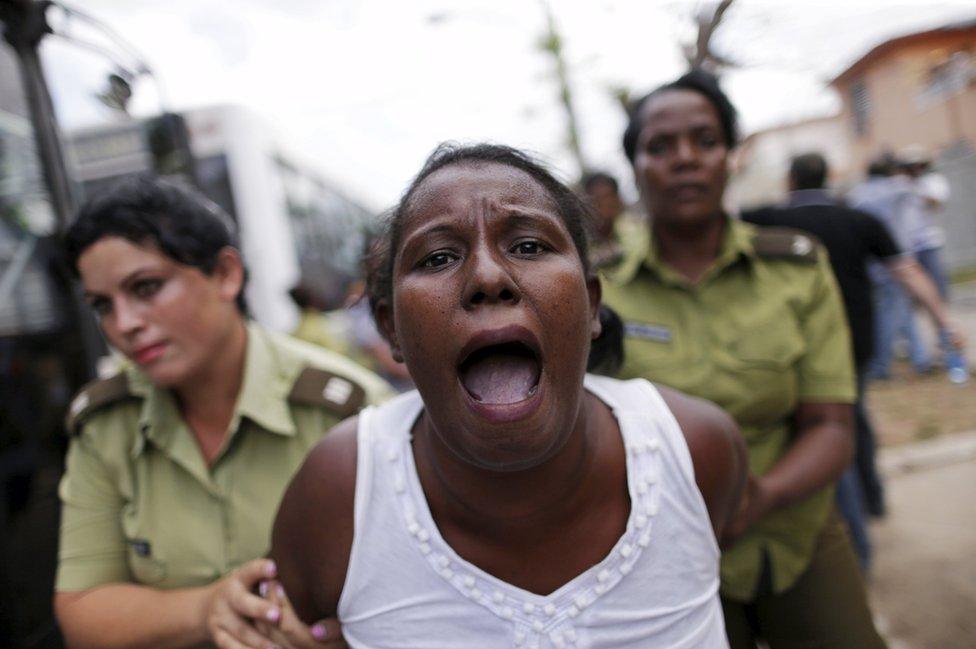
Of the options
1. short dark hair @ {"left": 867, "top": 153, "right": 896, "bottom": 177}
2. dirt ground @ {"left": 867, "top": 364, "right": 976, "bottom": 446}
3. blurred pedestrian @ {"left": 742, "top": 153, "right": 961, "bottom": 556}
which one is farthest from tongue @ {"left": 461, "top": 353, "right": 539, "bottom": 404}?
short dark hair @ {"left": 867, "top": 153, "right": 896, "bottom": 177}

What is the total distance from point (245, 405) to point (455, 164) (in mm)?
1002

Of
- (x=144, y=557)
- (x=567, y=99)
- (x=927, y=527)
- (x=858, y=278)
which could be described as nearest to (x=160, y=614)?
(x=144, y=557)

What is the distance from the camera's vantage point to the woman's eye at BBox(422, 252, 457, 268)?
116 cm

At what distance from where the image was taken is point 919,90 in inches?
815

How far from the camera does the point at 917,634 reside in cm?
299

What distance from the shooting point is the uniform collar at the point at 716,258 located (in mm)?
1995

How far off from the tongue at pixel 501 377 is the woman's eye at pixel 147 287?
3.39 ft

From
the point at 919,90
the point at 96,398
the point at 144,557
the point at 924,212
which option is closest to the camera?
the point at 144,557

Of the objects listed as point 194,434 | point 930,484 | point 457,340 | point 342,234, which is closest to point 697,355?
point 457,340

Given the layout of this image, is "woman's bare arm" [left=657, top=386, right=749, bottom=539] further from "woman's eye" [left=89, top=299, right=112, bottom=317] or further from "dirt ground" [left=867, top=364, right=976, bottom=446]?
"dirt ground" [left=867, top=364, right=976, bottom=446]

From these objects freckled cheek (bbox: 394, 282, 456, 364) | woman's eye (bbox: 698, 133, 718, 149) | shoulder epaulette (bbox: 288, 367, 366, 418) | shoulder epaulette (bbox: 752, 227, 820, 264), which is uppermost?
woman's eye (bbox: 698, 133, 718, 149)

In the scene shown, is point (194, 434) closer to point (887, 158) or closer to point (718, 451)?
point (718, 451)

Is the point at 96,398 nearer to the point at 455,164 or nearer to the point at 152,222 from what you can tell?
the point at 152,222

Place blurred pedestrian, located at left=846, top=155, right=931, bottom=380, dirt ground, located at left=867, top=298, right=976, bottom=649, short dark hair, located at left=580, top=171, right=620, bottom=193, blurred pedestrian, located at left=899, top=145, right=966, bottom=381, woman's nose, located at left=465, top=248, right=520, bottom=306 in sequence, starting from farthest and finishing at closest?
blurred pedestrian, located at left=899, top=145, right=966, bottom=381
blurred pedestrian, located at left=846, top=155, right=931, bottom=380
short dark hair, located at left=580, top=171, right=620, bottom=193
dirt ground, located at left=867, top=298, right=976, bottom=649
woman's nose, located at left=465, top=248, right=520, bottom=306
